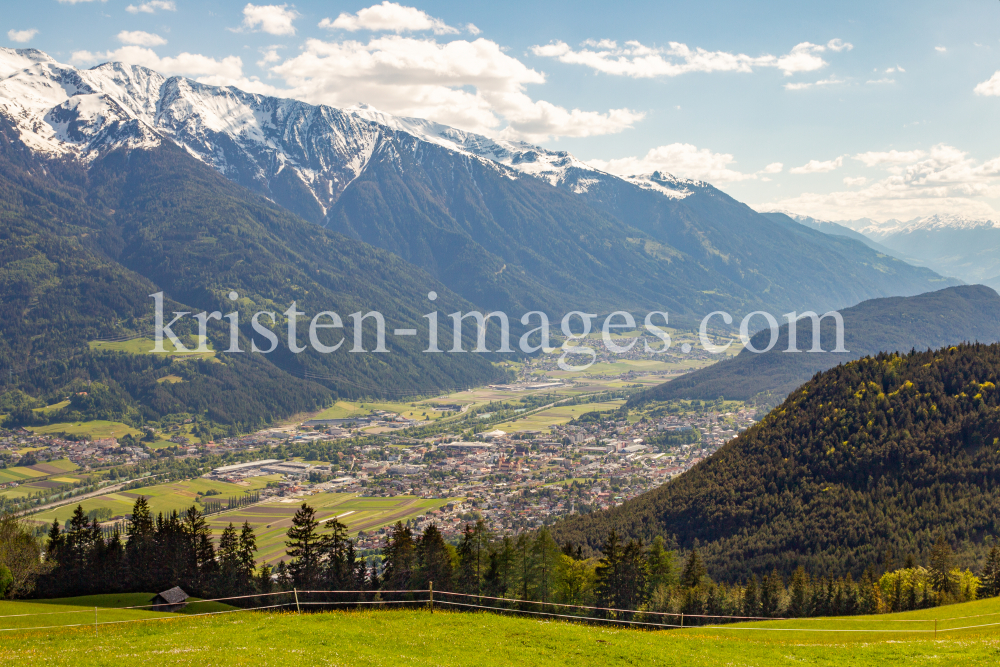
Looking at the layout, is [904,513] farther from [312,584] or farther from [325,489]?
[325,489]

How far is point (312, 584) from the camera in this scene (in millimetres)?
58062

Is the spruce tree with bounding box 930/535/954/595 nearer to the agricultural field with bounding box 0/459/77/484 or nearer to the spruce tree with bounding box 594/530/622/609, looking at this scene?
the spruce tree with bounding box 594/530/622/609

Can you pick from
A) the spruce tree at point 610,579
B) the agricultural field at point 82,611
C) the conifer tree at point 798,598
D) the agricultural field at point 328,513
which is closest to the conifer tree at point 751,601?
the conifer tree at point 798,598

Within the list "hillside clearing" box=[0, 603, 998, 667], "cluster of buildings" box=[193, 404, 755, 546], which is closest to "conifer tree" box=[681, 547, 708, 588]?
"hillside clearing" box=[0, 603, 998, 667]

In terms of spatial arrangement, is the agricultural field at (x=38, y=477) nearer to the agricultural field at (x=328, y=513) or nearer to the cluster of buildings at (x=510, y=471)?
the cluster of buildings at (x=510, y=471)

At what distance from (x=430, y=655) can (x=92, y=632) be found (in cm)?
1677

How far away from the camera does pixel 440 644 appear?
29.4 metres

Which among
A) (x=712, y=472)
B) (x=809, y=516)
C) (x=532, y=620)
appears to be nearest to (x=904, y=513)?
(x=809, y=516)

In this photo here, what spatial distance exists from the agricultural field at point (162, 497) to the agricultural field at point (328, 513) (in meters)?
10.5

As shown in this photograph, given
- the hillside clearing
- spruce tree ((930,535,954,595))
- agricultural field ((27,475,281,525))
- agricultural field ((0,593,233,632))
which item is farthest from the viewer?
agricultural field ((27,475,281,525))

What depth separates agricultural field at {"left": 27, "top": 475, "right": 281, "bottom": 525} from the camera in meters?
126

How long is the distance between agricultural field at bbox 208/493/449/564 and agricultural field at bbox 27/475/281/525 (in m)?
10.5

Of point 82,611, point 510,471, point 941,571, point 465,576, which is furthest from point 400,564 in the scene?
point 510,471

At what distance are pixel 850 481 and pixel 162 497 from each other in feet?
390
